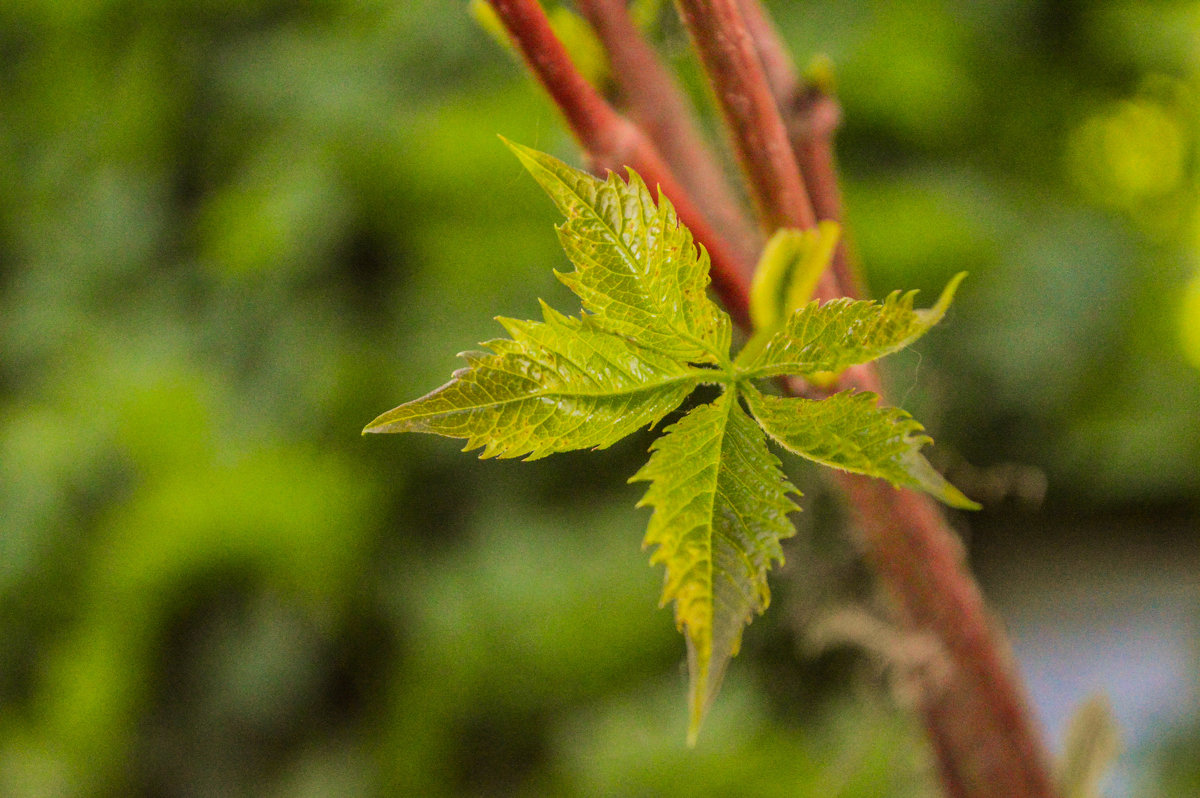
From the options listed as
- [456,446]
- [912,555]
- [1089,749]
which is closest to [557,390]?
[912,555]

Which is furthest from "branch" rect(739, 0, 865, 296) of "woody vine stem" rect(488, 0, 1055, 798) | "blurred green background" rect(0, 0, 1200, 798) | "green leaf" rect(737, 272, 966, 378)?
"blurred green background" rect(0, 0, 1200, 798)

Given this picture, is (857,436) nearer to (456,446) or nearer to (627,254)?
(627,254)

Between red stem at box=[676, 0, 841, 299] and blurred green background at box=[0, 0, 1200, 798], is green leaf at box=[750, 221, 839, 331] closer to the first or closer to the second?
red stem at box=[676, 0, 841, 299]

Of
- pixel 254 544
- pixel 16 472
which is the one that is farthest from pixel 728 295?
pixel 16 472

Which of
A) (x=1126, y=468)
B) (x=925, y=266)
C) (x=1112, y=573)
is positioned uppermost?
(x=925, y=266)

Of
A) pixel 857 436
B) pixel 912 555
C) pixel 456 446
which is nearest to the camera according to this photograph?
pixel 857 436

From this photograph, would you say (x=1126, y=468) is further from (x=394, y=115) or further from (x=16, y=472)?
(x=16, y=472)

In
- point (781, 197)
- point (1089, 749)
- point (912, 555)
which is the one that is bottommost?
point (1089, 749)
